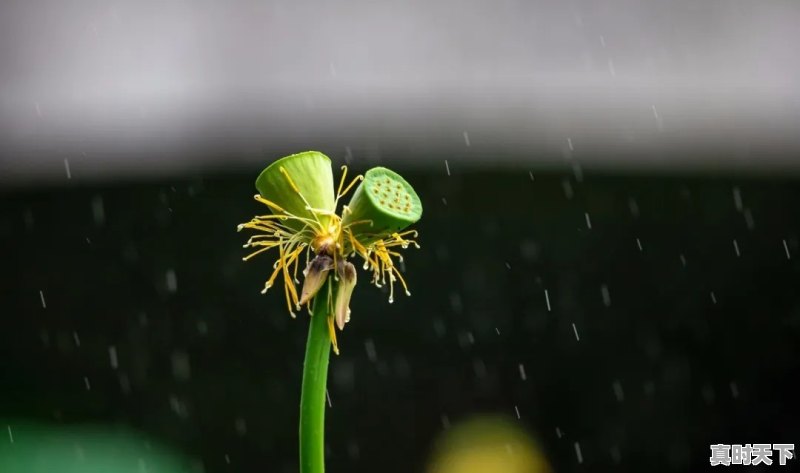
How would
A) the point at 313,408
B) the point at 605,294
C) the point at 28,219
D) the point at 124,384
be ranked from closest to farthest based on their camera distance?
1. the point at 313,408
2. the point at 124,384
3. the point at 605,294
4. the point at 28,219

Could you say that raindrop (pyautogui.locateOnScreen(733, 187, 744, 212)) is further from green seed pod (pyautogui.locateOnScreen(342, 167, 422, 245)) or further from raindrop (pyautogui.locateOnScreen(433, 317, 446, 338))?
green seed pod (pyautogui.locateOnScreen(342, 167, 422, 245))

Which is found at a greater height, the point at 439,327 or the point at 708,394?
the point at 439,327

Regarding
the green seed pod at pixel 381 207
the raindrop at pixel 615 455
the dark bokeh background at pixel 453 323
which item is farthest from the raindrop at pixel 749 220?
the green seed pod at pixel 381 207

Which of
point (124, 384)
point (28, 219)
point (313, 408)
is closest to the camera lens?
point (313, 408)

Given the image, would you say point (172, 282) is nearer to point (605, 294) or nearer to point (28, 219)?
point (28, 219)

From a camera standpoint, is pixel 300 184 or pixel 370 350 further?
pixel 370 350

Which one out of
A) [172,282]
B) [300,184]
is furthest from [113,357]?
[300,184]
